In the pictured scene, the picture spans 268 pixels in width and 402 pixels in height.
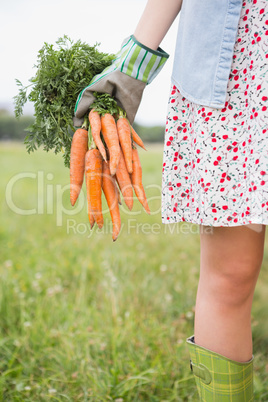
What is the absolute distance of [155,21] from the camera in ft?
3.74

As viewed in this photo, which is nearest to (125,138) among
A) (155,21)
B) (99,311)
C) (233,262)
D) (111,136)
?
(111,136)

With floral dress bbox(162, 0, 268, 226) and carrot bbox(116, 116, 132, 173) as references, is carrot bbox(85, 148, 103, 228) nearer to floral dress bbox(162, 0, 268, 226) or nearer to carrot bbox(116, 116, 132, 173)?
carrot bbox(116, 116, 132, 173)

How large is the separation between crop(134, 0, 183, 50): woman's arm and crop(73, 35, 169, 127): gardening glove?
0.02m


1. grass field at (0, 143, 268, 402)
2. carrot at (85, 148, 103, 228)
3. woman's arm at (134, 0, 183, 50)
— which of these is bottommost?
grass field at (0, 143, 268, 402)

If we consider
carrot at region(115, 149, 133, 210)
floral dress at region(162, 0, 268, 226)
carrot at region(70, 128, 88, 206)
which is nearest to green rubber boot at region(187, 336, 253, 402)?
floral dress at region(162, 0, 268, 226)

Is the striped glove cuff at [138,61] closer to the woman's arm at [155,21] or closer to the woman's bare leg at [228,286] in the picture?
the woman's arm at [155,21]

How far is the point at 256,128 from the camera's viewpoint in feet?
3.29

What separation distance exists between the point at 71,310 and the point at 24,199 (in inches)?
92.2

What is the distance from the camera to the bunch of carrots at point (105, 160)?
3.93ft

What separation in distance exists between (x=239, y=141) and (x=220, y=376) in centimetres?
64

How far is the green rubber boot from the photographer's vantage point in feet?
3.78

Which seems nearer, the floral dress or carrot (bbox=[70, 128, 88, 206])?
the floral dress

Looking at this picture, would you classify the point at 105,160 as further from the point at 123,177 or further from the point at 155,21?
the point at 155,21

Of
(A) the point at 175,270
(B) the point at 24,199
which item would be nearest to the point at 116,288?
(A) the point at 175,270
